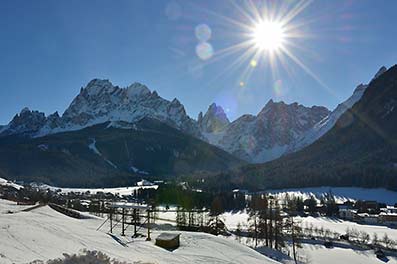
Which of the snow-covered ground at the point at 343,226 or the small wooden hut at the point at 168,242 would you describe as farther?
the snow-covered ground at the point at 343,226

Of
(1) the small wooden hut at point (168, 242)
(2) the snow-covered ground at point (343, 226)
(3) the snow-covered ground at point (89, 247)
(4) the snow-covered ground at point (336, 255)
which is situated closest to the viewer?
(3) the snow-covered ground at point (89, 247)

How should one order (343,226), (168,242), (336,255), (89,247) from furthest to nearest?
(343,226)
(336,255)
(168,242)
(89,247)

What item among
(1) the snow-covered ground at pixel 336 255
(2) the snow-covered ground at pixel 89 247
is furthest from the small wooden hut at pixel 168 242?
(1) the snow-covered ground at pixel 336 255

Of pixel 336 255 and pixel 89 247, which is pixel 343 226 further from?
pixel 89 247

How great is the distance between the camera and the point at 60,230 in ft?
94.2

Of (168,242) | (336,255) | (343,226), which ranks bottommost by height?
(336,255)

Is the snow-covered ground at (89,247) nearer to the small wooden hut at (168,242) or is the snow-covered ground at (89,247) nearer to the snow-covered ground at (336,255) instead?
the small wooden hut at (168,242)

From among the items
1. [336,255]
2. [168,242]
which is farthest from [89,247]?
[336,255]

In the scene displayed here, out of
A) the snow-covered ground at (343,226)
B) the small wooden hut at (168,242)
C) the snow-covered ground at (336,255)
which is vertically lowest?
the snow-covered ground at (336,255)

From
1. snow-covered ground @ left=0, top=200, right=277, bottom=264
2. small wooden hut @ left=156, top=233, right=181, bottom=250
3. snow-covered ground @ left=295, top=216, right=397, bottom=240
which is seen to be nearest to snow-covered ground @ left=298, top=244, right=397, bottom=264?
snow-covered ground @ left=295, top=216, right=397, bottom=240

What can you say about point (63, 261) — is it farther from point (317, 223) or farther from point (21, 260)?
point (317, 223)

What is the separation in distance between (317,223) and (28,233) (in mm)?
117090

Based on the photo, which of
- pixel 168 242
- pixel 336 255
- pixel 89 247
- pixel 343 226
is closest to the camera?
pixel 89 247

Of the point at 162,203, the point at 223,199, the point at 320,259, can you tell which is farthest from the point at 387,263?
the point at 162,203
